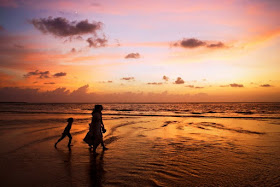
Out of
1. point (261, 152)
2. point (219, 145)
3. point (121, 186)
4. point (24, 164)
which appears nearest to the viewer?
point (121, 186)

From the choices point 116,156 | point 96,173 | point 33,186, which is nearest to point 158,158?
point 116,156

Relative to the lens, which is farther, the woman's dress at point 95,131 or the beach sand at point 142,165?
the woman's dress at point 95,131

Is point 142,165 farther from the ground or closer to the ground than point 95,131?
closer to the ground

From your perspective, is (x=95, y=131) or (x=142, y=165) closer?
(x=142, y=165)

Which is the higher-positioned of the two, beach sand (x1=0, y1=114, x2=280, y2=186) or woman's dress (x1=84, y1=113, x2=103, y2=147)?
woman's dress (x1=84, y1=113, x2=103, y2=147)

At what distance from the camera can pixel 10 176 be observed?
6.07 metres

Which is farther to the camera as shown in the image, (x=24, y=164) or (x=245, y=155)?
(x=245, y=155)

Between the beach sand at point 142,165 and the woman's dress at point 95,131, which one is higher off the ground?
the woman's dress at point 95,131

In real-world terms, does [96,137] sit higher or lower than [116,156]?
higher

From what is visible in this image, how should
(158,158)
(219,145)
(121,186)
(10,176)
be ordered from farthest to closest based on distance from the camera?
(219,145) < (158,158) < (10,176) < (121,186)

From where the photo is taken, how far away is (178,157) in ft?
27.8

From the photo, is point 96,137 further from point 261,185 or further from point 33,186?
point 261,185

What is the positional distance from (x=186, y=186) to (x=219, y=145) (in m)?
6.28

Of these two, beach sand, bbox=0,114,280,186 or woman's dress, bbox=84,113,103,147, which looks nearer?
beach sand, bbox=0,114,280,186
